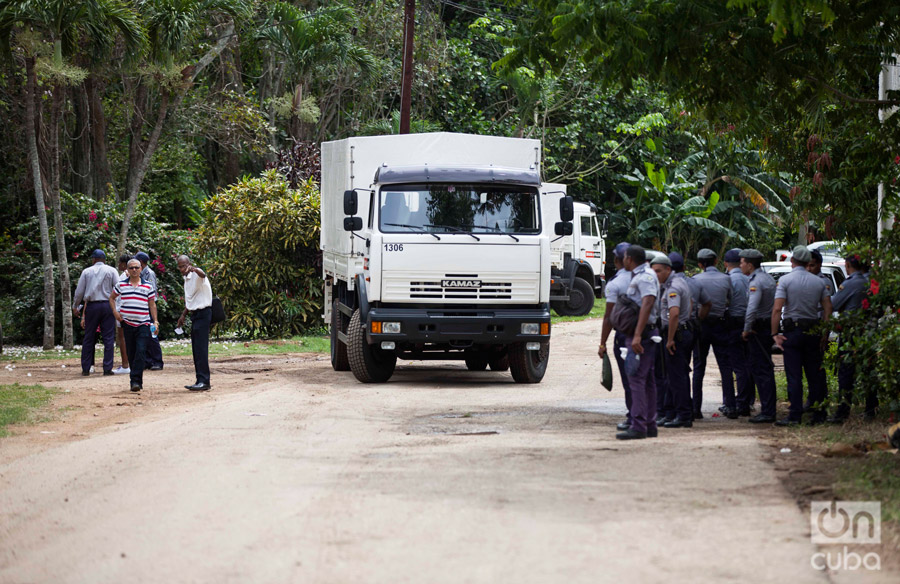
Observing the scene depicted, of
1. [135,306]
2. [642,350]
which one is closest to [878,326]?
[642,350]

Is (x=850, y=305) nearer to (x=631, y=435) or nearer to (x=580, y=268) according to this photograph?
(x=631, y=435)

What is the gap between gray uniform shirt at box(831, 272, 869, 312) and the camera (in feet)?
35.3

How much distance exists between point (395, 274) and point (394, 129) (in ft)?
62.9

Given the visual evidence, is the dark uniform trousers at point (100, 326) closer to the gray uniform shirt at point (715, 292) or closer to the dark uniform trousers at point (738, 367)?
the gray uniform shirt at point (715, 292)

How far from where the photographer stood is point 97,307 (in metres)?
16.9

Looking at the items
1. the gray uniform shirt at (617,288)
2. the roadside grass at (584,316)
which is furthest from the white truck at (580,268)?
the gray uniform shirt at (617,288)

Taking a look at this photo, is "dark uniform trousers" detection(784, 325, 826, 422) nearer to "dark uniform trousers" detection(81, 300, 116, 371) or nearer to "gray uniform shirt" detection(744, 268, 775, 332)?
"gray uniform shirt" detection(744, 268, 775, 332)

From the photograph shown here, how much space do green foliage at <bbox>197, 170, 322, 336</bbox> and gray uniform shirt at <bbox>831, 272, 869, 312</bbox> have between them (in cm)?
1403

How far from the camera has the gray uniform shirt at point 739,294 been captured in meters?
11.5

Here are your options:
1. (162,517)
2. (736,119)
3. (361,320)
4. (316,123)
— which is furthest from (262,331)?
(162,517)

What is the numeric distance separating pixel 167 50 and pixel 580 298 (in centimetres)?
1380

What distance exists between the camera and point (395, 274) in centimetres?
1445

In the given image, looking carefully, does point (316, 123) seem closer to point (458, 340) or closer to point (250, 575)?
point (458, 340)

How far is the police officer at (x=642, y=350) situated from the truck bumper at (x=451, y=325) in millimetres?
4467
